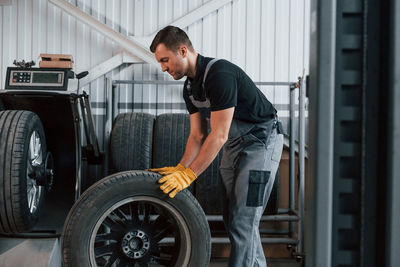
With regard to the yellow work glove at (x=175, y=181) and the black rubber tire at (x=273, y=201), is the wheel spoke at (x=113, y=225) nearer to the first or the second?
the yellow work glove at (x=175, y=181)

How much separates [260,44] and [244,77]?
1703mm

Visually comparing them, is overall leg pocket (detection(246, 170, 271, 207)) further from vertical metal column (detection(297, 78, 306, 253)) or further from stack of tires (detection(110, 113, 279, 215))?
vertical metal column (detection(297, 78, 306, 253))

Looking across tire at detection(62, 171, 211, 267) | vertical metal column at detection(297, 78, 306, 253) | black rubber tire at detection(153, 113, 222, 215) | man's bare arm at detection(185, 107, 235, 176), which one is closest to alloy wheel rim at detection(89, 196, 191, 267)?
tire at detection(62, 171, 211, 267)

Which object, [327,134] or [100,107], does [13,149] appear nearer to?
[100,107]

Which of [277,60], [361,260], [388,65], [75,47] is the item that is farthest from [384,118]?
[75,47]

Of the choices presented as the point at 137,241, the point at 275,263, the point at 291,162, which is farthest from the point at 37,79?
the point at 275,263

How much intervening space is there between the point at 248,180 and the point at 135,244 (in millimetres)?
773

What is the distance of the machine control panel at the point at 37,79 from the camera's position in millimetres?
2754

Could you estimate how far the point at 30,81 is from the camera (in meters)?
2.78

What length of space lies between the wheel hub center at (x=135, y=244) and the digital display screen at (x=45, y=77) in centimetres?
136

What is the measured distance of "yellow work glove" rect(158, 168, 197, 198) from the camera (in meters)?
1.84

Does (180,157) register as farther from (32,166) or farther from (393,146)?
Result: (393,146)

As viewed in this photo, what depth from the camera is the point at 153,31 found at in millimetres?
3537

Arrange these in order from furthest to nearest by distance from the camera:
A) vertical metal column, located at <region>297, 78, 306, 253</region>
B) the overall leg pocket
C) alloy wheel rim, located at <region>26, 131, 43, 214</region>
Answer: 1. vertical metal column, located at <region>297, 78, 306, 253</region>
2. alloy wheel rim, located at <region>26, 131, 43, 214</region>
3. the overall leg pocket
